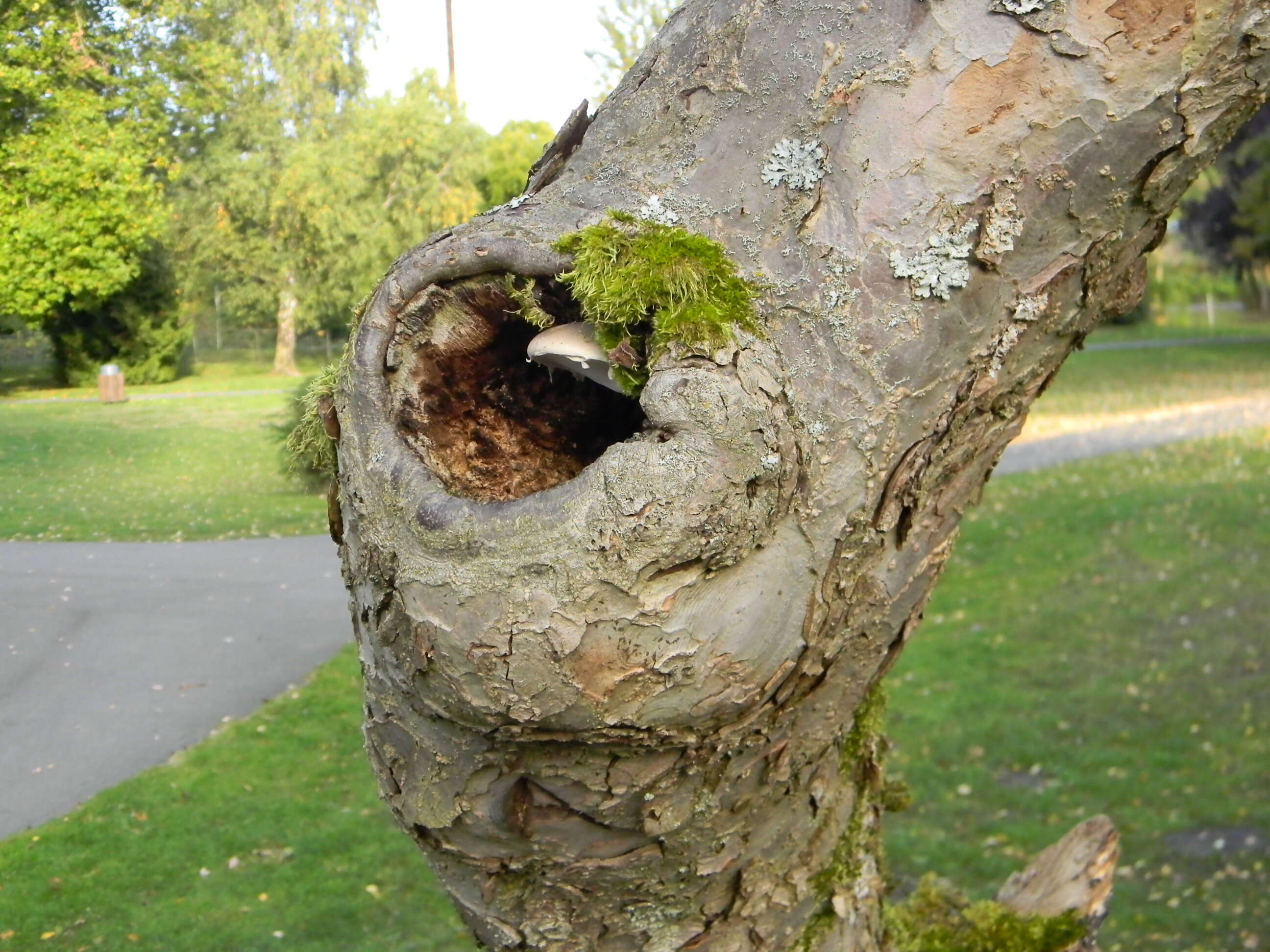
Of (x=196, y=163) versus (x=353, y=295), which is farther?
(x=353, y=295)

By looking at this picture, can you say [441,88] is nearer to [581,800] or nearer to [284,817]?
[284,817]

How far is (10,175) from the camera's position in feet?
9.30

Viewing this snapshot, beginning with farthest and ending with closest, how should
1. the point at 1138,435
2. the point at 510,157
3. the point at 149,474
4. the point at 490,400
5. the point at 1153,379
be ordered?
the point at 1153,379, the point at 1138,435, the point at 510,157, the point at 149,474, the point at 490,400

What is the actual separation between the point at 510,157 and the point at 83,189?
2.54 metres

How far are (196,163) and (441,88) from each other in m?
1.71

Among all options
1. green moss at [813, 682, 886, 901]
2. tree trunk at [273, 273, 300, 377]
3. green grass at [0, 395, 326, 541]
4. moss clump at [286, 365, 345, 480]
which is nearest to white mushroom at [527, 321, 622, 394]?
moss clump at [286, 365, 345, 480]

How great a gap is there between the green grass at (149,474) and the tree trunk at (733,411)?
158 centimetres

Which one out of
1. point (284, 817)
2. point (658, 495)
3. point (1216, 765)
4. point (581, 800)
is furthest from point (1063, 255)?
point (1216, 765)

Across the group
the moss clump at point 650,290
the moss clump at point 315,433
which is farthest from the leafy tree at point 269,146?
the moss clump at point 650,290

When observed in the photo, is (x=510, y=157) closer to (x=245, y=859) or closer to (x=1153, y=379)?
(x=245, y=859)

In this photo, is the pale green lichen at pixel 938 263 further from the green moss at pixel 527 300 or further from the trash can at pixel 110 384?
the trash can at pixel 110 384

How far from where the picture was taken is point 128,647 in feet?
10.6

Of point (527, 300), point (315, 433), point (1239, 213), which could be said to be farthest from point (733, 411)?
point (1239, 213)

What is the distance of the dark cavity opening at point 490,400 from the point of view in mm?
1840
